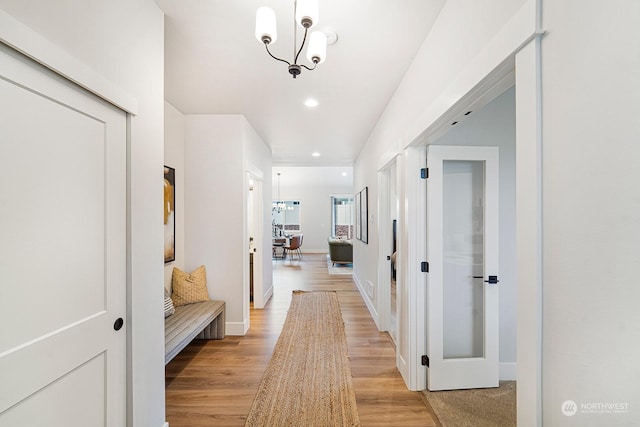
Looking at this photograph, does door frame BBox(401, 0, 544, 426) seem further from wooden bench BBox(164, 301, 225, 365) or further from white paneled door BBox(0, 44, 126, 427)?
wooden bench BBox(164, 301, 225, 365)

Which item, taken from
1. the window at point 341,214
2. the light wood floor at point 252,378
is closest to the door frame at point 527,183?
the light wood floor at point 252,378

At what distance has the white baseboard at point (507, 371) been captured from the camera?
91.7 inches

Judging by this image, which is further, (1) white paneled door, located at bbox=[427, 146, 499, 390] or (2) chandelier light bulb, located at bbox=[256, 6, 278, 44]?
(1) white paneled door, located at bbox=[427, 146, 499, 390]

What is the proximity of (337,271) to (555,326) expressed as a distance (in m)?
6.44

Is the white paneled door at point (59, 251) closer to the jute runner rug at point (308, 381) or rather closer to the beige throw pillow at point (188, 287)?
the jute runner rug at point (308, 381)

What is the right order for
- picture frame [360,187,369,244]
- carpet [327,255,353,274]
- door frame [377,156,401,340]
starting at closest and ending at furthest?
door frame [377,156,401,340] → picture frame [360,187,369,244] → carpet [327,255,353,274]

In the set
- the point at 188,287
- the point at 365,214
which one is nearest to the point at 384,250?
the point at 365,214

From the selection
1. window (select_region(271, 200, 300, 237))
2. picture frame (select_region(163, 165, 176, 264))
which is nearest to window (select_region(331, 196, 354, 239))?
window (select_region(271, 200, 300, 237))

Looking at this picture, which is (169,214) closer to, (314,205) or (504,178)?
(504,178)

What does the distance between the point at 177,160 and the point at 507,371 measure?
3952mm

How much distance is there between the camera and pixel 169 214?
2.98 meters

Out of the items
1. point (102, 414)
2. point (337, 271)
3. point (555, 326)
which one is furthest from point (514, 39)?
point (337, 271)

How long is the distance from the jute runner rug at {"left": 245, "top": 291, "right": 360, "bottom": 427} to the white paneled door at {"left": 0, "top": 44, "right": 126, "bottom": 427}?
1.04 metres

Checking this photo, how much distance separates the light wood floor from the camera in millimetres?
1953
